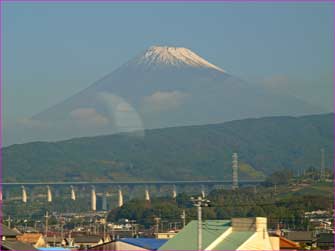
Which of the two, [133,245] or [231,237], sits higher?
[231,237]

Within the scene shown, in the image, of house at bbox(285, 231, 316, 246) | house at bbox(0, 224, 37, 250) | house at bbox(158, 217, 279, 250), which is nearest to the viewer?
house at bbox(0, 224, 37, 250)

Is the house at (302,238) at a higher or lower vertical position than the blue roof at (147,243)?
higher

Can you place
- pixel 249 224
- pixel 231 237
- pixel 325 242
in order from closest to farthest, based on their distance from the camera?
pixel 231 237 → pixel 249 224 → pixel 325 242

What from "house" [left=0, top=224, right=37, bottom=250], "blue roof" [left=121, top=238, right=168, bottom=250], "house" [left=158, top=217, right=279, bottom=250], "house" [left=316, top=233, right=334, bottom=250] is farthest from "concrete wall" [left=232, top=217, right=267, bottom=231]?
"house" [left=316, top=233, right=334, bottom=250]

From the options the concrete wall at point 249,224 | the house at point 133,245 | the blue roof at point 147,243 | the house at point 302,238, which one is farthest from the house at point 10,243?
the house at point 302,238

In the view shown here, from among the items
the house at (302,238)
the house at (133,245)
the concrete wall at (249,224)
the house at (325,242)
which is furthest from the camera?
the house at (302,238)

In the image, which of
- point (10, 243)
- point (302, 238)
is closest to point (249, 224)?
point (10, 243)

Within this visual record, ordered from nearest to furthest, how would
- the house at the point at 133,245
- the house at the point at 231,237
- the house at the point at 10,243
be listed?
the house at the point at 10,243 < the house at the point at 231,237 < the house at the point at 133,245

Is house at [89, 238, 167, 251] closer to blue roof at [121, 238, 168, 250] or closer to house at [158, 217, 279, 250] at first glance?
blue roof at [121, 238, 168, 250]

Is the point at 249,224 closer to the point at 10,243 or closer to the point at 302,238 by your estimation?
the point at 10,243

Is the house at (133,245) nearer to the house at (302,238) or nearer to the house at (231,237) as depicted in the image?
the house at (231,237)
